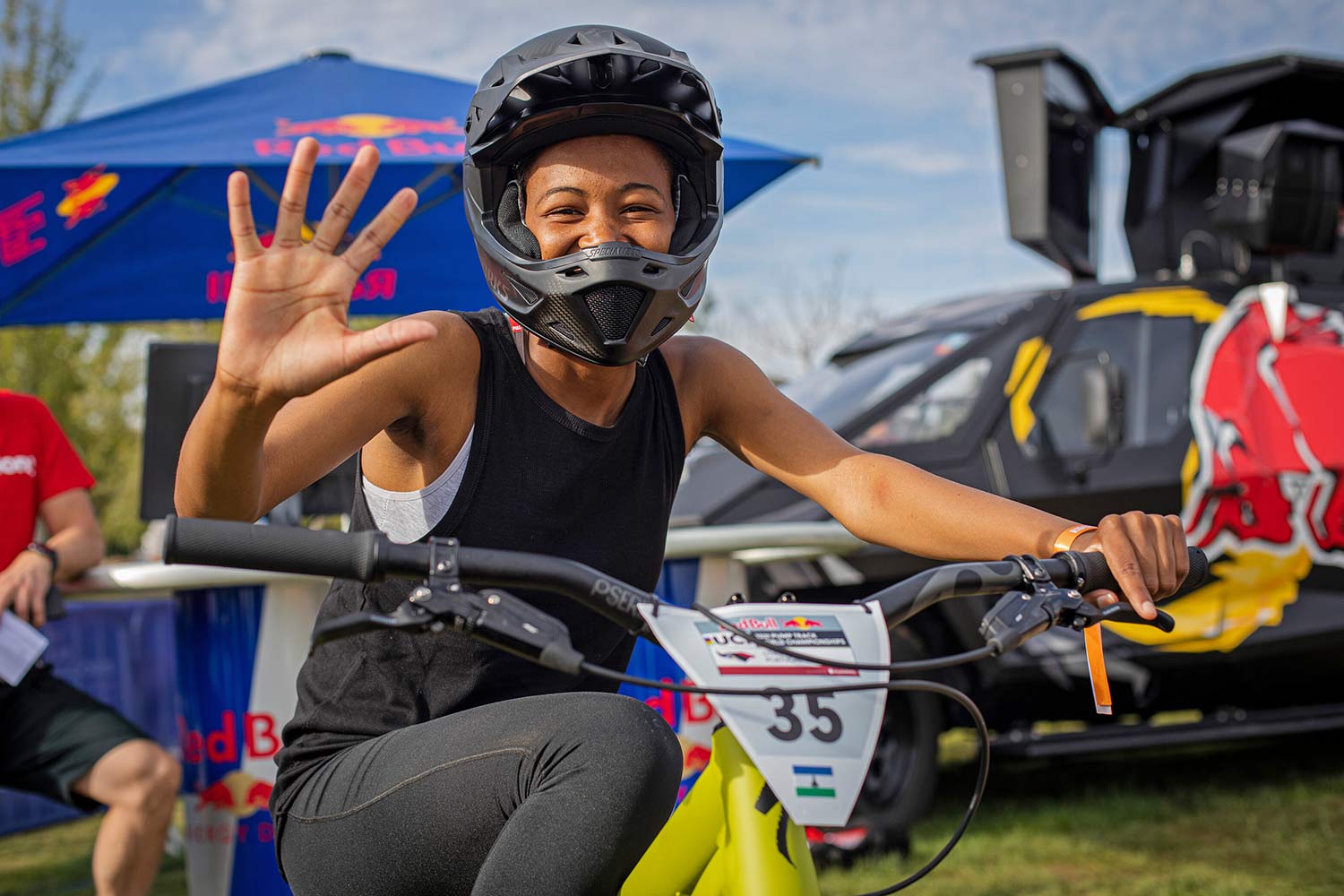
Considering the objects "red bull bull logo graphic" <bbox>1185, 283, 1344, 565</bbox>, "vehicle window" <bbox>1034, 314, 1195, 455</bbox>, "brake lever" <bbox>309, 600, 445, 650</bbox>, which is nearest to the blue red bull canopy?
"vehicle window" <bbox>1034, 314, 1195, 455</bbox>

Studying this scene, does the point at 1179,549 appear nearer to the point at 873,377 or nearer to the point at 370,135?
the point at 873,377

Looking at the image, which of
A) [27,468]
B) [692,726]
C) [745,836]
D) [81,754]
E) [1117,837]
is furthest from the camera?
[1117,837]

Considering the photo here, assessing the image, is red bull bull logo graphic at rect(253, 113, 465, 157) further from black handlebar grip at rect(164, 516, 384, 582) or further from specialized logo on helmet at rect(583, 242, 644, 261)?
black handlebar grip at rect(164, 516, 384, 582)

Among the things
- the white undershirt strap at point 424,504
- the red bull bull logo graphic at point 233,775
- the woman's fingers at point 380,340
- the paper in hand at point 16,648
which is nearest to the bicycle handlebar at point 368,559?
the woman's fingers at point 380,340

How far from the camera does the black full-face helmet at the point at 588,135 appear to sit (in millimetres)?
2068

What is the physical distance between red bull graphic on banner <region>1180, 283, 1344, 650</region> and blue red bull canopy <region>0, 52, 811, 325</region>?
2.27 metres

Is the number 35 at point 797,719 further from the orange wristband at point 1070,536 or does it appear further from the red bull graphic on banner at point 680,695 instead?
the red bull graphic on banner at point 680,695

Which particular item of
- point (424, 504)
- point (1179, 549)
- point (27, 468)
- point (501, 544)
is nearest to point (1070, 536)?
point (1179, 549)

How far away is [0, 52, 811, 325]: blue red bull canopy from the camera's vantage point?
5504mm

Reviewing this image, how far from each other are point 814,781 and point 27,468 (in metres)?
4.00

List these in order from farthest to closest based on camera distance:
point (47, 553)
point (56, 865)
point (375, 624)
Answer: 1. point (56, 865)
2. point (47, 553)
3. point (375, 624)

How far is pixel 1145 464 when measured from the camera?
5715 millimetres

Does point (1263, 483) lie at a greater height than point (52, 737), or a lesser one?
lesser

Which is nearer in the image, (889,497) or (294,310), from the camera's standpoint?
(294,310)
